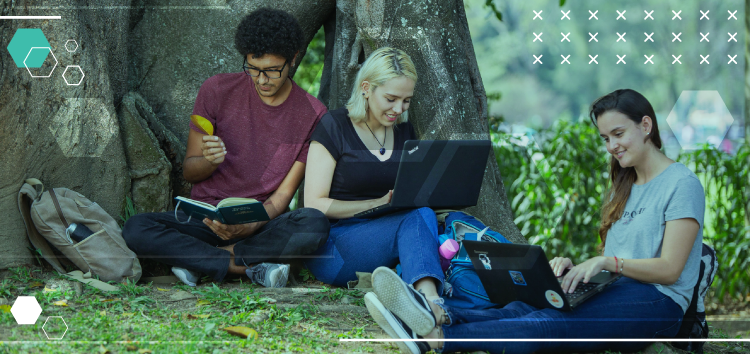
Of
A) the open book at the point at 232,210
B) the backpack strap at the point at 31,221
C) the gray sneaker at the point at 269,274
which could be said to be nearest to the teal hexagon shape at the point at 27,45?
the backpack strap at the point at 31,221

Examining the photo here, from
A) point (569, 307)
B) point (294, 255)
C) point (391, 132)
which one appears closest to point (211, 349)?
point (294, 255)

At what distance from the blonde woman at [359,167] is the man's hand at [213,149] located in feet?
1.40

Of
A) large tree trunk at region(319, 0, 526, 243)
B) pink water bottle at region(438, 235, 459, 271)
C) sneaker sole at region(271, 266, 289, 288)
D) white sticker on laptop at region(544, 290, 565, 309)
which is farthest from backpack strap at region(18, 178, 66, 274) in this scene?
white sticker on laptop at region(544, 290, 565, 309)

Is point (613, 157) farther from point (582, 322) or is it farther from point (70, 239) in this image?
point (70, 239)

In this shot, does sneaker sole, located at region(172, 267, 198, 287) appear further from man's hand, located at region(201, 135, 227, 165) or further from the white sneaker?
man's hand, located at region(201, 135, 227, 165)

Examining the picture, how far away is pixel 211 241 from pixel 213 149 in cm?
47

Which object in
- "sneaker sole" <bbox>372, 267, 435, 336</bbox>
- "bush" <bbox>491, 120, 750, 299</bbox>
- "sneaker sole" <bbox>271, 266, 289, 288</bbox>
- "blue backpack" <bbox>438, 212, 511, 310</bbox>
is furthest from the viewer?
"bush" <bbox>491, 120, 750, 299</bbox>

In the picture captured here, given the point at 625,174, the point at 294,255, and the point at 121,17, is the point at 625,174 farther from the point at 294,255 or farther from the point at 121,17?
the point at 121,17

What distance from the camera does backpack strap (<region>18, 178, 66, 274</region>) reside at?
2.89 meters

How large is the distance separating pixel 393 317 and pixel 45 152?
1.99m

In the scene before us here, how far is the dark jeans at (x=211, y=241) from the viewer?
2.91 meters

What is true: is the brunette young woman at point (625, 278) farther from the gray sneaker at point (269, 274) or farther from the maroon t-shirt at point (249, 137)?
the maroon t-shirt at point (249, 137)

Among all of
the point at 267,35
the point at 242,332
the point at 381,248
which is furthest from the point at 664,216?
the point at 267,35

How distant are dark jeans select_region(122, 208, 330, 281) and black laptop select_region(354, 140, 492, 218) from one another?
300mm
